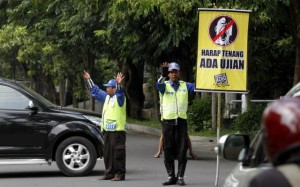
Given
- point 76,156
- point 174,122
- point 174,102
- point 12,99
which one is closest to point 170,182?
point 174,122

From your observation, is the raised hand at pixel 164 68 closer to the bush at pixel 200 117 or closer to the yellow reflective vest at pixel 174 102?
the yellow reflective vest at pixel 174 102

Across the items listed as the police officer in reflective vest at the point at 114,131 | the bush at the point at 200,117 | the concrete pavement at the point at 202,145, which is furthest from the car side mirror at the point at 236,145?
the bush at the point at 200,117

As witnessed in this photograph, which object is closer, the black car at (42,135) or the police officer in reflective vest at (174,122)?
the police officer in reflective vest at (174,122)

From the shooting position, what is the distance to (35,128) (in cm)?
1207

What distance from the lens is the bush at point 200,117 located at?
879 inches

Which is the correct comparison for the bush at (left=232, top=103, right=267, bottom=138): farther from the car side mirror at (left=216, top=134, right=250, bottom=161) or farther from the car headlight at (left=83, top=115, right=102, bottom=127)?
the car side mirror at (left=216, top=134, right=250, bottom=161)

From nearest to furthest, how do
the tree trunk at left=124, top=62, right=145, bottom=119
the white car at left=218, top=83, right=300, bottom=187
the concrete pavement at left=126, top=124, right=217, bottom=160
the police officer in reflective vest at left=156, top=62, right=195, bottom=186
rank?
1. the white car at left=218, top=83, right=300, bottom=187
2. the police officer in reflective vest at left=156, top=62, right=195, bottom=186
3. the concrete pavement at left=126, top=124, right=217, bottom=160
4. the tree trunk at left=124, top=62, right=145, bottom=119

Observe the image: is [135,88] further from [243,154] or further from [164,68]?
[243,154]

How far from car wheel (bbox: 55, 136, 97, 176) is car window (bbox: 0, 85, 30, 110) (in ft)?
3.16

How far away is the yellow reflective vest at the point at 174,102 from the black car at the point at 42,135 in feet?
5.63

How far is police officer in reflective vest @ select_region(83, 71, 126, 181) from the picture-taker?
11.7m

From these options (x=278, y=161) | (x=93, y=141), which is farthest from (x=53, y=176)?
(x=278, y=161)

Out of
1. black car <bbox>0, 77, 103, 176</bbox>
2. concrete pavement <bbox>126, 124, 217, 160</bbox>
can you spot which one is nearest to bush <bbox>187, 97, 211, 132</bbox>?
concrete pavement <bbox>126, 124, 217, 160</bbox>

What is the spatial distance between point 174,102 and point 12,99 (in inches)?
117
